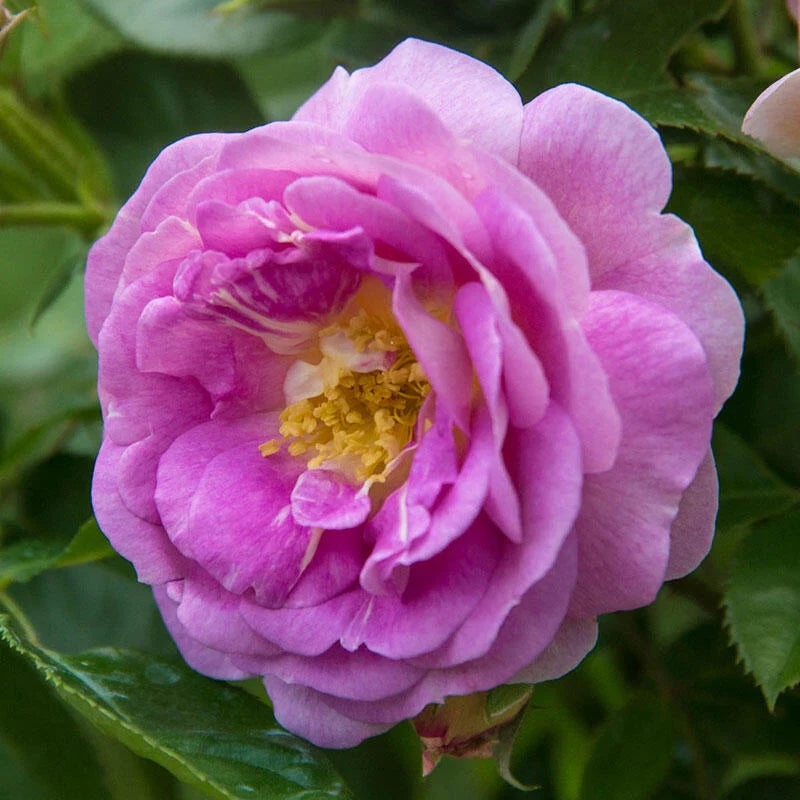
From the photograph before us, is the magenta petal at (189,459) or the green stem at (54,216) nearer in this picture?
the magenta petal at (189,459)

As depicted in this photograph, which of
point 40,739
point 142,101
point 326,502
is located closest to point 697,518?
point 326,502

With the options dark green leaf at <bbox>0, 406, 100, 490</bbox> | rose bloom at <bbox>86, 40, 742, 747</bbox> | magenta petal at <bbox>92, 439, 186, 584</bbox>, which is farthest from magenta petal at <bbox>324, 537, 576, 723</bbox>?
dark green leaf at <bbox>0, 406, 100, 490</bbox>

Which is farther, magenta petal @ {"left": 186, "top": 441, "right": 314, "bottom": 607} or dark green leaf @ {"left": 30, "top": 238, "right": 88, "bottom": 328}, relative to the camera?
dark green leaf @ {"left": 30, "top": 238, "right": 88, "bottom": 328}

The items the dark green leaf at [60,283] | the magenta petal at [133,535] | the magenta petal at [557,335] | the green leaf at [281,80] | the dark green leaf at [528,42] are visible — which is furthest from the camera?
the green leaf at [281,80]

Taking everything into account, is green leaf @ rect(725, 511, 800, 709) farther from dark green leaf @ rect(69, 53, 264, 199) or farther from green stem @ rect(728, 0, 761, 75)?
dark green leaf @ rect(69, 53, 264, 199)

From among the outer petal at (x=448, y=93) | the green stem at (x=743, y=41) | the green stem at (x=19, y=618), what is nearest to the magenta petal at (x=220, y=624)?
the green stem at (x=19, y=618)

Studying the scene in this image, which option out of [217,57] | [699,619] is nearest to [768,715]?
[699,619]

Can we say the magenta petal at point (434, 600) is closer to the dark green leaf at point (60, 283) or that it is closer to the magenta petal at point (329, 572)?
the magenta petal at point (329, 572)
